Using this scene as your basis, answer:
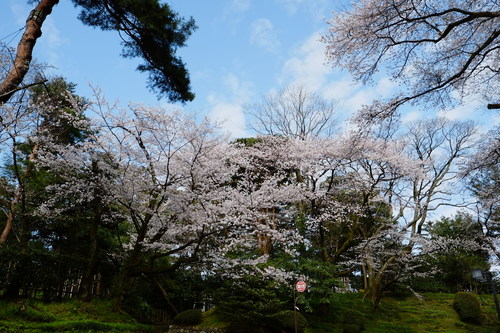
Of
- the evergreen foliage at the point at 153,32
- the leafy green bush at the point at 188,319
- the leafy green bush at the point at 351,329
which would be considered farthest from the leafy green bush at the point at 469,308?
the evergreen foliage at the point at 153,32

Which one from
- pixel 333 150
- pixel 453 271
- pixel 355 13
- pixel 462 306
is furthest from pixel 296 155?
pixel 453 271

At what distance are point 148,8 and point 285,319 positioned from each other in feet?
27.1

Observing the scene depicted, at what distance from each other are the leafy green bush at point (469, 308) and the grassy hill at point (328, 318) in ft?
0.89

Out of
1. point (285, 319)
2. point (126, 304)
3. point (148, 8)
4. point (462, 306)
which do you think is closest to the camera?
point (148, 8)

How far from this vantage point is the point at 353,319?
1062 cm

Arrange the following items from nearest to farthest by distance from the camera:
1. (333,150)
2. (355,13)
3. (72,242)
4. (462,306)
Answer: (355,13) < (72,242) < (333,150) < (462,306)

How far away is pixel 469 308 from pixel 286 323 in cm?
1052

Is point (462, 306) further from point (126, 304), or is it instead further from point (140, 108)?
point (140, 108)

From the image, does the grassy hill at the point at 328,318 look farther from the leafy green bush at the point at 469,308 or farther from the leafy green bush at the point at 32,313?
the leafy green bush at the point at 469,308

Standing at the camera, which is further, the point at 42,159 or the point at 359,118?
the point at 42,159

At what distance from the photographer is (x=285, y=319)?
841 centimetres

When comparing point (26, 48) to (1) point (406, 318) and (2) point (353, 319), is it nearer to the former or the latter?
(2) point (353, 319)

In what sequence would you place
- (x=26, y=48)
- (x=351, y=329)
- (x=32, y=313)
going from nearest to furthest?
(x=26, y=48) < (x=32, y=313) < (x=351, y=329)

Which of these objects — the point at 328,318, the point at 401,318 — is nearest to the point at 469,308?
the point at 401,318
